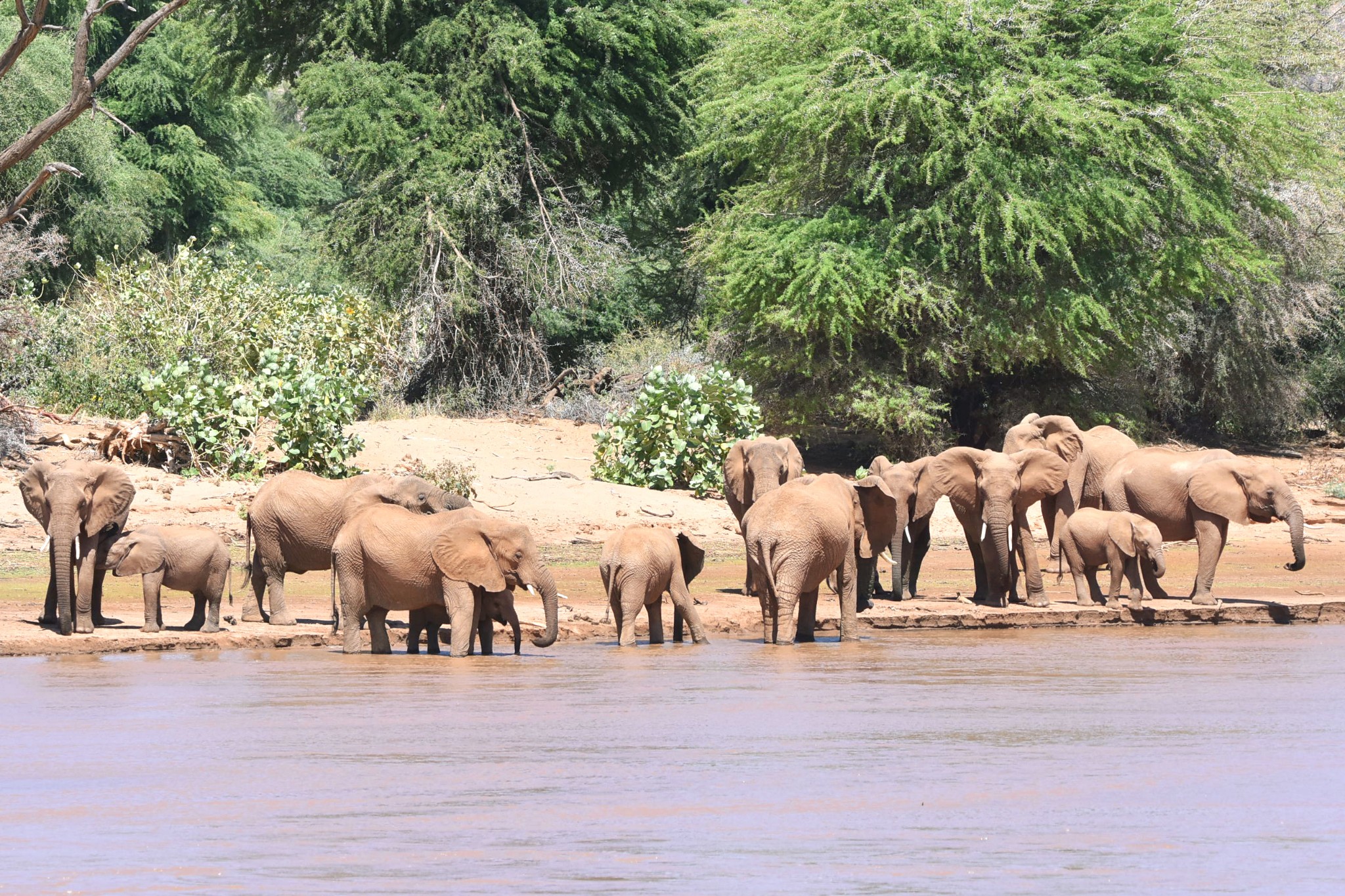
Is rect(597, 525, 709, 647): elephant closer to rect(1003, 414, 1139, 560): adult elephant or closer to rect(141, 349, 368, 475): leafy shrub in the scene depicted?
rect(1003, 414, 1139, 560): adult elephant

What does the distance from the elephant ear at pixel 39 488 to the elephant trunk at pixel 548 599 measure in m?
4.21

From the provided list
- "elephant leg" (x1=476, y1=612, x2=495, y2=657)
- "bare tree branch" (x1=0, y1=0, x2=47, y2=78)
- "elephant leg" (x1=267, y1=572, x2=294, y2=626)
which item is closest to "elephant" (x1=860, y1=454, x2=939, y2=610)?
"elephant leg" (x1=476, y1=612, x2=495, y2=657)

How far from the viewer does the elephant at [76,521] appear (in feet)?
50.1

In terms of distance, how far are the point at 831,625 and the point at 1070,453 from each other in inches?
192

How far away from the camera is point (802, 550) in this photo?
15266 mm

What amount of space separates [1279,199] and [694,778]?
89.4ft

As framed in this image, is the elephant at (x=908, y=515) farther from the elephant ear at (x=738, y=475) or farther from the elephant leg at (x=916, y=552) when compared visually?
the elephant ear at (x=738, y=475)

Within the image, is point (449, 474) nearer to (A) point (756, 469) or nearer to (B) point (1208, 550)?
(A) point (756, 469)

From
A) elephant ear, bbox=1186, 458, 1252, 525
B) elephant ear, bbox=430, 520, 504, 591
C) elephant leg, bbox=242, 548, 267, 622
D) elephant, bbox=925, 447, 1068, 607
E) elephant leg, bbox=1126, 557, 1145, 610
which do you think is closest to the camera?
elephant ear, bbox=430, 520, 504, 591

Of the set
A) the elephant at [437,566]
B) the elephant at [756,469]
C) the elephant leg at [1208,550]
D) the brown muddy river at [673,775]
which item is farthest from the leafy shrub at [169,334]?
the brown muddy river at [673,775]

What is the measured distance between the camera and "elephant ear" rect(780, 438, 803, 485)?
2059cm

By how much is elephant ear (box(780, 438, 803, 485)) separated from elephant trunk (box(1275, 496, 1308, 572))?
5049 millimetres

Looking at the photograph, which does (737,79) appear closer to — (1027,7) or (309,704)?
(1027,7)

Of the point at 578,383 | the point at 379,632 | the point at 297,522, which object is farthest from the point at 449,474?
the point at 578,383
